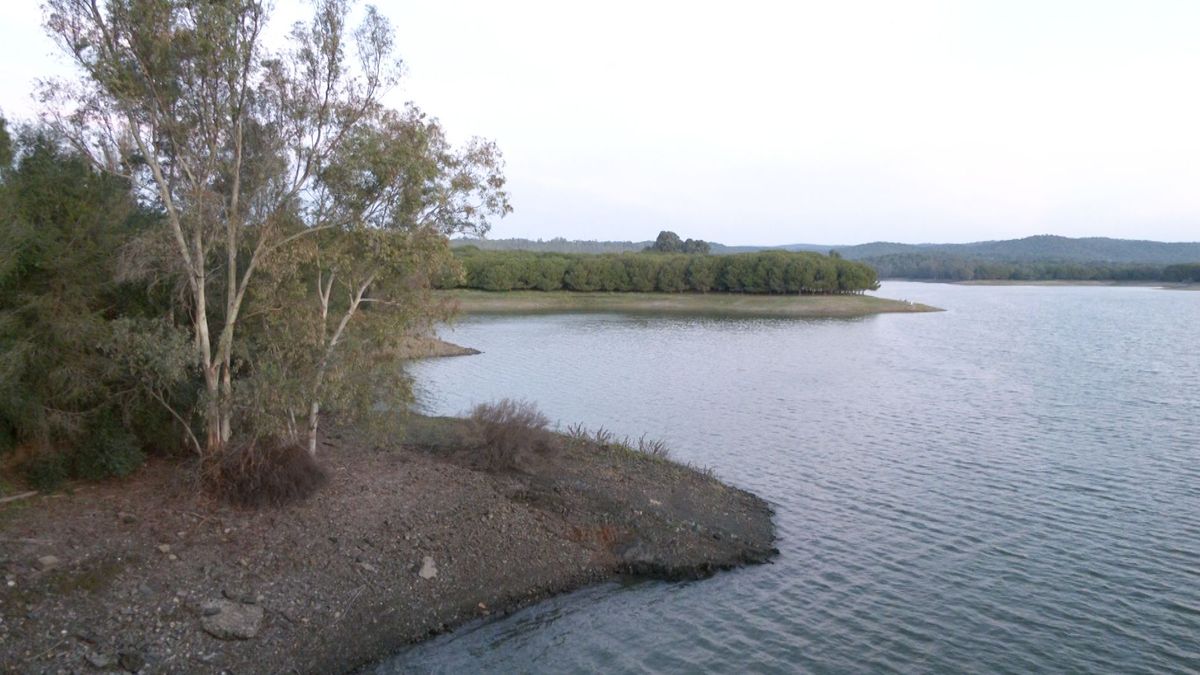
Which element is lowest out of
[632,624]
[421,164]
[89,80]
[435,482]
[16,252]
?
[632,624]

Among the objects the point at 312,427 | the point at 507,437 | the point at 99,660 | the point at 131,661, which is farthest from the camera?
the point at 507,437

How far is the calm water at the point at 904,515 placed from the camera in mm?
13477

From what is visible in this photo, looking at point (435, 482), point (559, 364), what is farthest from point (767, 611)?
point (559, 364)

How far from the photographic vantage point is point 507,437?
2108 cm

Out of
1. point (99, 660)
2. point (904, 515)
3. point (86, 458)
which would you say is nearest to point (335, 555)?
point (99, 660)

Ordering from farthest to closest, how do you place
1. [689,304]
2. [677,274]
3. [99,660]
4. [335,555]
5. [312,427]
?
[677,274]
[689,304]
[312,427]
[335,555]
[99,660]

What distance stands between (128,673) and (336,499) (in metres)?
5.88

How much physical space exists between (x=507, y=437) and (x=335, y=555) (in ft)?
21.7

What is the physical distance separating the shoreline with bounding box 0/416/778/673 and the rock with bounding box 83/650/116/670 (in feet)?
0.08

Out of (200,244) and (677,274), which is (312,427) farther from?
(677,274)

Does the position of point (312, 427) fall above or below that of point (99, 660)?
above

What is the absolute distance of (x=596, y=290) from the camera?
378 feet

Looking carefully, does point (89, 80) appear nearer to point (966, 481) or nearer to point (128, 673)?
point (128, 673)

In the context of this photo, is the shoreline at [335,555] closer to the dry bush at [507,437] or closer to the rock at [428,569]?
the rock at [428,569]
